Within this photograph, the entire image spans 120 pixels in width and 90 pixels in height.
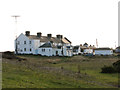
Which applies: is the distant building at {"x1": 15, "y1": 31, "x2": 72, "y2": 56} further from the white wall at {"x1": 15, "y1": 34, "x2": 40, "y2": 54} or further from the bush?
the bush

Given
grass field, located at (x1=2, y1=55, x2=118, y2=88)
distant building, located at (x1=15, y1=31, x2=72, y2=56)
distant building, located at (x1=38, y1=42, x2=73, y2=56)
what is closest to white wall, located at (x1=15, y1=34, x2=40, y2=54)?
distant building, located at (x1=15, y1=31, x2=72, y2=56)

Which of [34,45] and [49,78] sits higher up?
[34,45]

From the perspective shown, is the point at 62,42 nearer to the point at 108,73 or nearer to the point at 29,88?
the point at 108,73

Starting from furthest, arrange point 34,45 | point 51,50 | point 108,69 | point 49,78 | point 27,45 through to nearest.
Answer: point 27,45, point 34,45, point 51,50, point 108,69, point 49,78

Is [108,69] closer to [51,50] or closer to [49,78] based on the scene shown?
[49,78]

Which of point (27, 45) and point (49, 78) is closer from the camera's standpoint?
point (49, 78)

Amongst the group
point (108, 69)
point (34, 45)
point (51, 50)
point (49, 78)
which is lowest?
point (108, 69)

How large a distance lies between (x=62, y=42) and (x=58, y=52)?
40.4 ft

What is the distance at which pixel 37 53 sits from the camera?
83188mm

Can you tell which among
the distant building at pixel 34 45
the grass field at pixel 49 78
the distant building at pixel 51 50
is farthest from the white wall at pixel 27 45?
the grass field at pixel 49 78

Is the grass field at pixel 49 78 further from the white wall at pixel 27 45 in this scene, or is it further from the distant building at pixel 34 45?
the white wall at pixel 27 45

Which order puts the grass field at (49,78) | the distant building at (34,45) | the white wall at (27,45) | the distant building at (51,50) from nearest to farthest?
the grass field at (49,78)
the distant building at (51,50)
the distant building at (34,45)
the white wall at (27,45)

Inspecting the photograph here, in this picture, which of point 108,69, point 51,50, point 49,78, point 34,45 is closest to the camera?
point 49,78

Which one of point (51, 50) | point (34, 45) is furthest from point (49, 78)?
point (34, 45)
